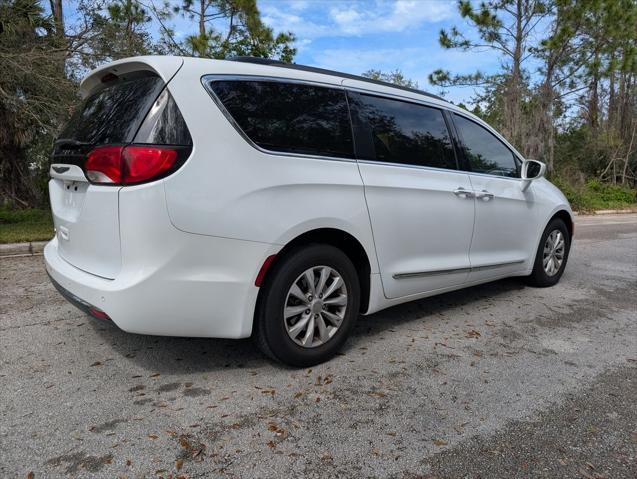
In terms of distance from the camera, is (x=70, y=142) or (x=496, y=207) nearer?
(x=70, y=142)

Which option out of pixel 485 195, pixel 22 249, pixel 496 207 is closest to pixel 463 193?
pixel 485 195

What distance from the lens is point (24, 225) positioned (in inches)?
340

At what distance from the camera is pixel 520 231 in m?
4.59

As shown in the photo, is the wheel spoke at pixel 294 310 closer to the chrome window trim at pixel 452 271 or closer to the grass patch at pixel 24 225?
the chrome window trim at pixel 452 271

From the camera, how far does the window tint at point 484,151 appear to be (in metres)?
4.20

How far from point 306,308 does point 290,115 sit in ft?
3.89

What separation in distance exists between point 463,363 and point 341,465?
55.2 inches

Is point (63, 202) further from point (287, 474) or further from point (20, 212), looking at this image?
point (20, 212)

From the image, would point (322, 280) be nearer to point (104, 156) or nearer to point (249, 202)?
point (249, 202)

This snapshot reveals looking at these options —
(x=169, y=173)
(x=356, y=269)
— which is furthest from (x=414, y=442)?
(x=169, y=173)

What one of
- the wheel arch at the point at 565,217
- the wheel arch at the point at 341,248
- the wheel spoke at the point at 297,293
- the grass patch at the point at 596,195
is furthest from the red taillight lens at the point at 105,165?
the grass patch at the point at 596,195

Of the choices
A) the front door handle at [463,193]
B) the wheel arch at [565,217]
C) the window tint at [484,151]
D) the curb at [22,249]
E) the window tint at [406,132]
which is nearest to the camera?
the window tint at [406,132]

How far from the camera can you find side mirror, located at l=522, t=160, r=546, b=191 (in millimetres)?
4660

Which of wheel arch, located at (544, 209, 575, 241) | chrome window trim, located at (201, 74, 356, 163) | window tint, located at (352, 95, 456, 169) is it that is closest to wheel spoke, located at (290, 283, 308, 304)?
chrome window trim, located at (201, 74, 356, 163)
